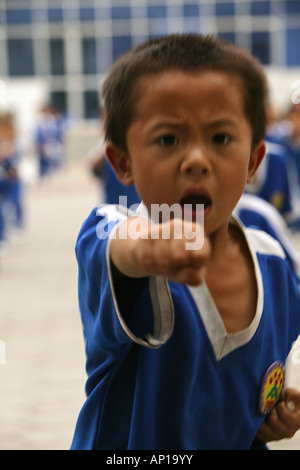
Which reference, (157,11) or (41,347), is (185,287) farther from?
(157,11)

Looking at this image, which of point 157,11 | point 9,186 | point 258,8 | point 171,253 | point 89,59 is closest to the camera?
point 171,253

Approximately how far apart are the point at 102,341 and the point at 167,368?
129 millimetres

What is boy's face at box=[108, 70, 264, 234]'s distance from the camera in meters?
1.16

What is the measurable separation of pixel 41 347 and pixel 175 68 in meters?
3.53

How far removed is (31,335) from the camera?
15.8 ft

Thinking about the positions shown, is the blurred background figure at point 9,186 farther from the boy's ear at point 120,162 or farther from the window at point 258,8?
the window at point 258,8

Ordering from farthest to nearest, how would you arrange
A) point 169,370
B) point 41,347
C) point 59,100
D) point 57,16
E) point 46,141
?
point 59,100
point 57,16
point 46,141
point 41,347
point 169,370

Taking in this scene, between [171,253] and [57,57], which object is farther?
[57,57]

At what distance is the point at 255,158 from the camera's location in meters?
1.39

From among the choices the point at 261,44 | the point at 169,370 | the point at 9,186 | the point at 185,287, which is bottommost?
the point at 261,44

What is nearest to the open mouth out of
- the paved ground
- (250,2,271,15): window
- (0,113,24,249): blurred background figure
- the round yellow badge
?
the round yellow badge

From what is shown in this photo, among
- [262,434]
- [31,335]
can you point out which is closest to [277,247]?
[262,434]

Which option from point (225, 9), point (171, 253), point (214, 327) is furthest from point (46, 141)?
point (171, 253)

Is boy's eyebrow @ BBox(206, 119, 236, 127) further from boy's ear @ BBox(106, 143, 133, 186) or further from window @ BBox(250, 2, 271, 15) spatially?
window @ BBox(250, 2, 271, 15)
